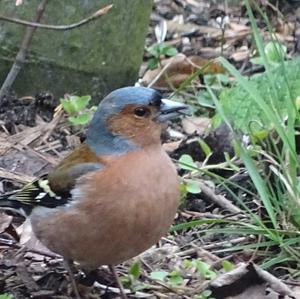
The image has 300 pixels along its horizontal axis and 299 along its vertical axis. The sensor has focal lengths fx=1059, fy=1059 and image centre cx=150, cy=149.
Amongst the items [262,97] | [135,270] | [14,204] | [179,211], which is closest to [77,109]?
[179,211]

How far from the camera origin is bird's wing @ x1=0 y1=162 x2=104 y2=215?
429 centimetres

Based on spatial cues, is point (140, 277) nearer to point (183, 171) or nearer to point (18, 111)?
point (183, 171)

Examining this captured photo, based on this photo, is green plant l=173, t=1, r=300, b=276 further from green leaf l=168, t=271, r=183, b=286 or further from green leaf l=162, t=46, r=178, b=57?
green leaf l=162, t=46, r=178, b=57

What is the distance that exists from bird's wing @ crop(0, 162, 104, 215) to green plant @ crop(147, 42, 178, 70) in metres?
3.03

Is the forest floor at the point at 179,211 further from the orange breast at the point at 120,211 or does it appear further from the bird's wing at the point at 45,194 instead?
the orange breast at the point at 120,211

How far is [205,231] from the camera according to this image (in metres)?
4.86

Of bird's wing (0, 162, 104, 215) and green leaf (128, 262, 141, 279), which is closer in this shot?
bird's wing (0, 162, 104, 215)

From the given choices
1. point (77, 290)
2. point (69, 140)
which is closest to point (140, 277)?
point (77, 290)

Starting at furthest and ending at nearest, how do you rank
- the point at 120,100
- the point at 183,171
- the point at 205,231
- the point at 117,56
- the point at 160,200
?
the point at 117,56
the point at 183,171
the point at 205,231
the point at 120,100
the point at 160,200

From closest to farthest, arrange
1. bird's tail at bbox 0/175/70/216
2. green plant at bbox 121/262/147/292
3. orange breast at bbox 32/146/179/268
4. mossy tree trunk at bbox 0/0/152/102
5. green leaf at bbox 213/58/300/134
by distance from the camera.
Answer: orange breast at bbox 32/146/179/268 < bird's tail at bbox 0/175/70/216 < green plant at bbox 121/262/147/292 < green leaf at bbox 213/58/300/134 < mossy tree trunk at bbox 0/0/152/102

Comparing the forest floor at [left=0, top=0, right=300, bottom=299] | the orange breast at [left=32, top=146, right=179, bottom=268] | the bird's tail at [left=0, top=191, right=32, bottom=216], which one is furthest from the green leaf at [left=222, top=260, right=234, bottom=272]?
the bird's tail at [left=0, top=191, right=32, bottom=216]

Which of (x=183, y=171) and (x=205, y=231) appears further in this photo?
(x=183, y=171)

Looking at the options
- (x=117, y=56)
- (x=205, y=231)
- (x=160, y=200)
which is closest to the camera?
(x=160, y=200)

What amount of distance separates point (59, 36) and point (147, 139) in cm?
214
